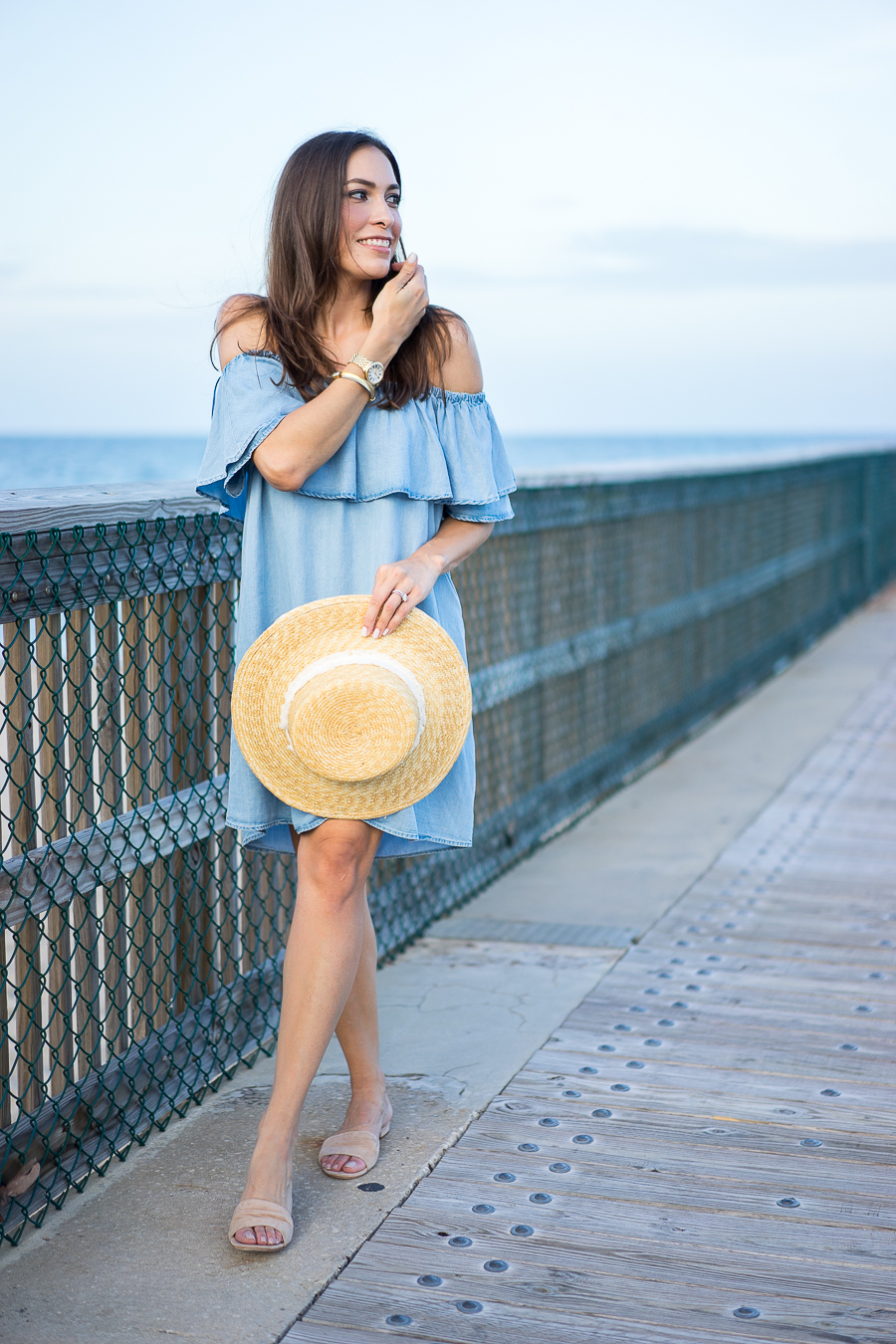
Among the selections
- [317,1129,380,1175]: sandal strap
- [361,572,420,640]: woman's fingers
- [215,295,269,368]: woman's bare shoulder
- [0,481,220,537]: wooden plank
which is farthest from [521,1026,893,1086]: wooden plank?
[215,295,269,368]: woman's bare shoulder

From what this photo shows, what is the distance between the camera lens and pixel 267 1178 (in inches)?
91.7

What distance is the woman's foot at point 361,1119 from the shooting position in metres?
2.57

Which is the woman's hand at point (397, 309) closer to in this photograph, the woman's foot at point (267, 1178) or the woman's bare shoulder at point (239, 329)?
the woman's bare shoulder at point (239, 329)

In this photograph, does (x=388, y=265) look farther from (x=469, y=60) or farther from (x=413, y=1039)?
(x=469, y=60)

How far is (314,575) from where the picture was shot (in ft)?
7.93

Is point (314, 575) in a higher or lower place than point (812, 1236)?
higher

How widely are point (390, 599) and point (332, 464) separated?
0.29 meters

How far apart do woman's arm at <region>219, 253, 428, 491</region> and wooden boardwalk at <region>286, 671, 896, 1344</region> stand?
134cm

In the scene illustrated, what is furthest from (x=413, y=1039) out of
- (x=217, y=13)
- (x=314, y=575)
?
(x=217, y=13)

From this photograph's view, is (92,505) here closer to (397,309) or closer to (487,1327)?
(397,309)

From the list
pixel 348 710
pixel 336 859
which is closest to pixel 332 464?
pixel 348 710

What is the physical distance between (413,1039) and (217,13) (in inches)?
684

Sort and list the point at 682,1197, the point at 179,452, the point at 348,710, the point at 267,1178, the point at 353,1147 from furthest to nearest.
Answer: the point at 179,452 < the point at 353,1147 < the point at 682,1197 < the point at 267,1178 < the point at 348,710

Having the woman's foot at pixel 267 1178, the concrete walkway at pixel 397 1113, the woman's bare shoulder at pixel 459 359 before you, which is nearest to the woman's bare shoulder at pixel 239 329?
the woman's bare shoulder at pixel 459 359
